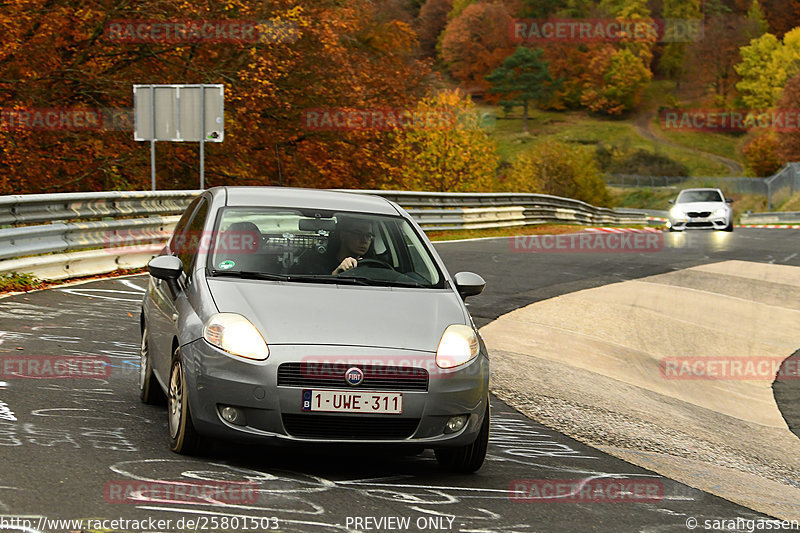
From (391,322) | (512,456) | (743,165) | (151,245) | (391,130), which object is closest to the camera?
(391,322)

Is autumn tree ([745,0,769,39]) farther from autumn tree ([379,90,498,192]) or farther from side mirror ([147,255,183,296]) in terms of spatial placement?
side mirror ([147,255,183,296])

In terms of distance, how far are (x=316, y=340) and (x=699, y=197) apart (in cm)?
3036

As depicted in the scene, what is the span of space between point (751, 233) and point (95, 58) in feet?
60.9

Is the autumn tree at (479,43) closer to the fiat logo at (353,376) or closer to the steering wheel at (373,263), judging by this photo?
the steering wheel at (373,263)

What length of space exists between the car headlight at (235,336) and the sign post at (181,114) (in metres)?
17.0

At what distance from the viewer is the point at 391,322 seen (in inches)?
241

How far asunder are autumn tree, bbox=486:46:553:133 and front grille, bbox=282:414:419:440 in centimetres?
15458

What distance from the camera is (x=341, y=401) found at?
576 cm

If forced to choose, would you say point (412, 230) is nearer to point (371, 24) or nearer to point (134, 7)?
point (134, 7)

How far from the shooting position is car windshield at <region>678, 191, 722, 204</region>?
34375mm

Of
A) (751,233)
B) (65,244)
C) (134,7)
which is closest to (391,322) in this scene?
(65,244)

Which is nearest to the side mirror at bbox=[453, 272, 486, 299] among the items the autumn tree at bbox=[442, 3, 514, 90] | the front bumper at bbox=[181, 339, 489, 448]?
the front bumper at bbox=[181, 339, 489, 448]

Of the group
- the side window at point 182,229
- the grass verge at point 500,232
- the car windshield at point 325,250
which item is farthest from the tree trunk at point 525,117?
the car windshield at point 325,250

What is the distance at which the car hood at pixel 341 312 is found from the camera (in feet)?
19.4
